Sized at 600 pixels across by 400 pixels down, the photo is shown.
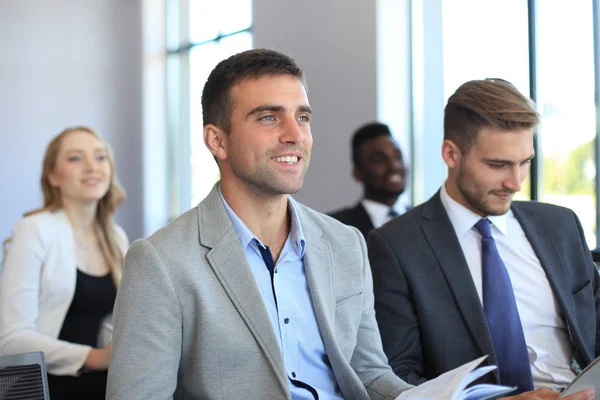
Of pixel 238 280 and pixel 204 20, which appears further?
pixel 204 20

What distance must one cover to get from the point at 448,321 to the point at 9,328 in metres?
1.76

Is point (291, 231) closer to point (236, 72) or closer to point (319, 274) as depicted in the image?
point (319, 274)

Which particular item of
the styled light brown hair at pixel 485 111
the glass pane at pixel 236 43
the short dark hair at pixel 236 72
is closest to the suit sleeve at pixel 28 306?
the short dark hair at pixel 236 72

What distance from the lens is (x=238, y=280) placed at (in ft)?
5.82

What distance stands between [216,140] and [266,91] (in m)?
0.20

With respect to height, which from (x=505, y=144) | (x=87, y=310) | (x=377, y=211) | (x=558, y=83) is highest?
(x=558, y=83)

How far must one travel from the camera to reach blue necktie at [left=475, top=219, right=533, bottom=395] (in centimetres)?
228

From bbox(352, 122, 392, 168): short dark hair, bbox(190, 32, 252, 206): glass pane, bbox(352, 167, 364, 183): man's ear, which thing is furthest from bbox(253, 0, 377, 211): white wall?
bbox(190, 32, 252, 206): glass pane

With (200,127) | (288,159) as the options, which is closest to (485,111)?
(288,159)

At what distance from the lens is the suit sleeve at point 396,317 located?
7.49 feet

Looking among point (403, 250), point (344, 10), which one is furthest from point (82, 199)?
point (344, 10)

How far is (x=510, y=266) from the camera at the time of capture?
2484 mm

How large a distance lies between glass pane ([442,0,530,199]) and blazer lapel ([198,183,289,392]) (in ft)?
9.17

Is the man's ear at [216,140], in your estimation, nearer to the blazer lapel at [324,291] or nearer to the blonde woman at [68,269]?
the blazer lapel at [324,291]
